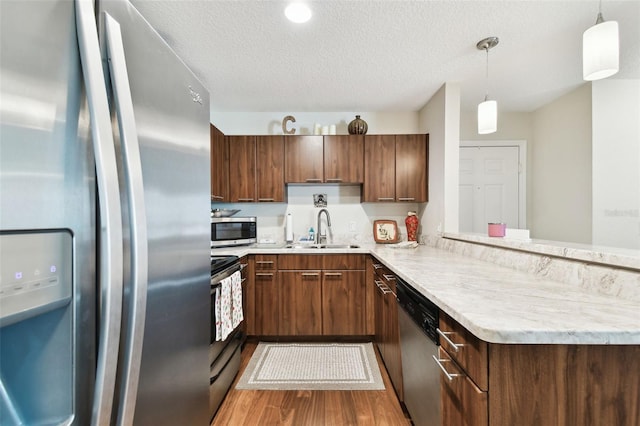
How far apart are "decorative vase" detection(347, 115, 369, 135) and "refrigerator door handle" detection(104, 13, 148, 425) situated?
8.67 feet

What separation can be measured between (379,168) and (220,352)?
229 centimetres

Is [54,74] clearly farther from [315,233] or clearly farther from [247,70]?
[315,233]

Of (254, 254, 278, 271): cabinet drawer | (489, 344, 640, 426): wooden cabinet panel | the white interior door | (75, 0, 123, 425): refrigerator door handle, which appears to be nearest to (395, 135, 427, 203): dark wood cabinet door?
the white interior door

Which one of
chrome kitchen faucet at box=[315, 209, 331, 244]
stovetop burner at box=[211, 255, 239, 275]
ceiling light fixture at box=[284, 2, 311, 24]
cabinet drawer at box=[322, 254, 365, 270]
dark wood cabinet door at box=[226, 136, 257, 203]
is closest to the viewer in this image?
ceiling light fixture at box=[284, 2, 311, 24]

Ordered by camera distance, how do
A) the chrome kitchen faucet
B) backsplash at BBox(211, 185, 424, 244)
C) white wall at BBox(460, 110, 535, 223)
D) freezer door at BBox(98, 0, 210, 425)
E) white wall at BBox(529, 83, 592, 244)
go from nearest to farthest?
freezer door at BBox(98, 0, 210, 425) → white wall at BBox(529, 83, 592, 244) → the chrome kitchen faucet → backsplash at BBox(211, 185, 424, 244) → white wall at BBox(460, 110, 535, 223)

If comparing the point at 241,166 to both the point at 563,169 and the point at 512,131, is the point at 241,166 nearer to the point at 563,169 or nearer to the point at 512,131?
the point at 512,131

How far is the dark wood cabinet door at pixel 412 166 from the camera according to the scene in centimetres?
301

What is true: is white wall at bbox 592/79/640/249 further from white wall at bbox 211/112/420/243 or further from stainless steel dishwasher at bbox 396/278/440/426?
stainless steel dishwasher at bbox 396/278/440/426

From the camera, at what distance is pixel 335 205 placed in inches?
130

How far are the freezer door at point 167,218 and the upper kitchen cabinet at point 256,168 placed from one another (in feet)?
6.27

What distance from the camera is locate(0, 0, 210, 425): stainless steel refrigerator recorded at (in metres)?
0.41

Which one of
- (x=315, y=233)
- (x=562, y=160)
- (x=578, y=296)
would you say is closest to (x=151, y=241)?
(x=578, y=296)

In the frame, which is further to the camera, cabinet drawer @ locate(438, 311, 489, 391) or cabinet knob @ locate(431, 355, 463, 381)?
cabinet knob @ locate(431, 355, 463, 381)

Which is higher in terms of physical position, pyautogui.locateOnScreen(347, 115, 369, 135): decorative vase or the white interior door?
pyautogui.locateOnScreen(347, 115, 369, 135): decorative vase
